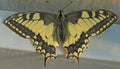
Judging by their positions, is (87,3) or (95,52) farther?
(87,3)

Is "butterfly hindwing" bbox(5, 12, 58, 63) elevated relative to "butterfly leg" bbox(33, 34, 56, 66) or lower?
elevated

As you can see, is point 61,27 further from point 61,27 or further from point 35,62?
point 35,62

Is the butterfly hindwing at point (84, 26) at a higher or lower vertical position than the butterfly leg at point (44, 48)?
higher

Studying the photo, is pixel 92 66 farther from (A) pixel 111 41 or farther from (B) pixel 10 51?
(B) pixel 10 51

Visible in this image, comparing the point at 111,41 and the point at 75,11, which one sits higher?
the point at 75,11

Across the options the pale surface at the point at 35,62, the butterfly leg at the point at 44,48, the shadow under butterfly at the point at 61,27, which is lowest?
the pale surface at the point at 35,62

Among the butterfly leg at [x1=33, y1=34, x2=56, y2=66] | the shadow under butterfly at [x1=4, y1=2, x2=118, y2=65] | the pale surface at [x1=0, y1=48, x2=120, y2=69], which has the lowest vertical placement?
the pale surface at [x1=0, y1=48, x2=120, y2=69]

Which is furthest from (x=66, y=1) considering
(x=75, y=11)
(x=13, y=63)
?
(x=13, y=63)
